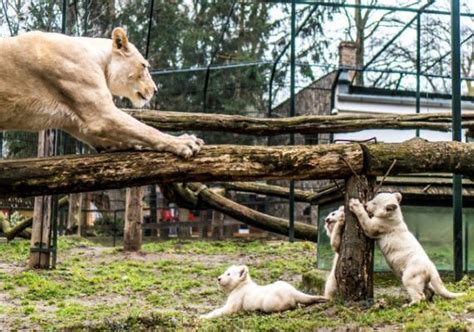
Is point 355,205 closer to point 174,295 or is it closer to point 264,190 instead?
point 174,295

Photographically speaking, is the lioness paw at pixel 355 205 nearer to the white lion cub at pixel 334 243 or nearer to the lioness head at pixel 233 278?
the white lion cub at pixel 334 243

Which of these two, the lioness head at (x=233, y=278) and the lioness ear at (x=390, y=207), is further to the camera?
the lioness head at (x=233, y=278)

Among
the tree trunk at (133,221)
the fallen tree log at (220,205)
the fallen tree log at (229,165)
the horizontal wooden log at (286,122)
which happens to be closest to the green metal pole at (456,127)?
Result: the horizontal wooden log at (286,122)

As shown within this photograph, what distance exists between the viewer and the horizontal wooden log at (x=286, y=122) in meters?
7.03

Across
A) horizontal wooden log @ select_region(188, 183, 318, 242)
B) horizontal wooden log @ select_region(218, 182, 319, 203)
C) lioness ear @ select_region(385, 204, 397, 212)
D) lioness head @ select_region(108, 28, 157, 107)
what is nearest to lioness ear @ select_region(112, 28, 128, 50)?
lioness head @ select_region(108, 28, 157, 107)

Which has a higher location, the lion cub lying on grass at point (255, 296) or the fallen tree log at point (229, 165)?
the fallen tree log at point (229, 165)

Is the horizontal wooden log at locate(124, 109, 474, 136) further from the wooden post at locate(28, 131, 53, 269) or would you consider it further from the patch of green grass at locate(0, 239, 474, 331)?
the wooden post at locate(28, 131, 53, 269)

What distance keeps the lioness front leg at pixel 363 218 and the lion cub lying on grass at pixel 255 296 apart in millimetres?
661

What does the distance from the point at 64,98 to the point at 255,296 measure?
2.07m

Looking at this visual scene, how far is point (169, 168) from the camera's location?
14.8 ft

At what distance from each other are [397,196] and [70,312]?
3.05m

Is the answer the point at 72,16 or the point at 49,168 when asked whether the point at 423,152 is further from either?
the point at 72,16

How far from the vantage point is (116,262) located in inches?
407

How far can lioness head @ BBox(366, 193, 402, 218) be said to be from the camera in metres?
4.77
